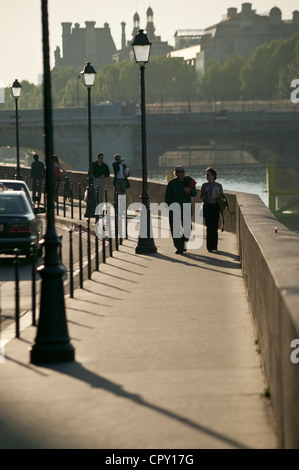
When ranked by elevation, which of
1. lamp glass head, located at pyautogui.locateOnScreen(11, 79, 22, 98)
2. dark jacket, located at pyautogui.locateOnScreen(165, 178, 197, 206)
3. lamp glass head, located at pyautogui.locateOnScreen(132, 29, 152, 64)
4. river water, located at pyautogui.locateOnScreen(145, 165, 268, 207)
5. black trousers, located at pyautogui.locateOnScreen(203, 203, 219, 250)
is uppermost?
lamp glass head, located at pyautogui.locateOnScreen(132, 29, 152, 64)

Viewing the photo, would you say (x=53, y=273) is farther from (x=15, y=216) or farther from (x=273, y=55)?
(x=273, y=55)

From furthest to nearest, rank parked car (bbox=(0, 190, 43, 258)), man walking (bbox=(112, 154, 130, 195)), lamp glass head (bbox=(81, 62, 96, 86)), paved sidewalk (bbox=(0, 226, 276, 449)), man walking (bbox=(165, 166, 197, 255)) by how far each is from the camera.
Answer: man walking (bbox=(112, 154, 130, 195)) → lamp glass head (bbox=(81, 62, 96, 86)) → man walking (bbox=(165, 166, 197, 255)) → parked car (bbox=(0, 190, 43, 258)) → paved sidewalk (bbox=(0, 226, 276, 449))

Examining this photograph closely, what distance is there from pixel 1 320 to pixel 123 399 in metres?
4.52

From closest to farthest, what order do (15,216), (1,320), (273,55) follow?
(1,320)
(15,216)
(273,55)

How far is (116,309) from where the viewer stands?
12023mm

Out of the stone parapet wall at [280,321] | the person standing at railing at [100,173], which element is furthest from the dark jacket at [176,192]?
the person standing at railing at [100,173]

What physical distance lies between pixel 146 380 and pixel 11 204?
10.3 metres

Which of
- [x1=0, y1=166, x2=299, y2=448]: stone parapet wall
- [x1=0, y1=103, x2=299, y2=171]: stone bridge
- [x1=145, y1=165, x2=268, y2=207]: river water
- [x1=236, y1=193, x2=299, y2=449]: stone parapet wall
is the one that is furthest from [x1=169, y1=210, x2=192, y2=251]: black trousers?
[x1=145, y1=165, x2=268, y2=207]: river water

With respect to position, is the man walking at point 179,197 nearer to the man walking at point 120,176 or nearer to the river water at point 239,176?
the man walking at point 120,176

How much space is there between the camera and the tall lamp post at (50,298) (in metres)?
8.93

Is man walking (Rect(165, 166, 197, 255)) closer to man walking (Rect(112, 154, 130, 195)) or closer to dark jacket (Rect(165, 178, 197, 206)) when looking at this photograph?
dark jacket (Rect(165, 178, 197, 206))

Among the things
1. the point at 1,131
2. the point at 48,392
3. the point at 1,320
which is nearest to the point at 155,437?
the point at 48,392

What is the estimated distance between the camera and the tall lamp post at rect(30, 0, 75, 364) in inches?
352

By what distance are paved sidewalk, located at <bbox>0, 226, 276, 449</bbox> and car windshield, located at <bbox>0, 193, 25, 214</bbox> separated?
182 inches
